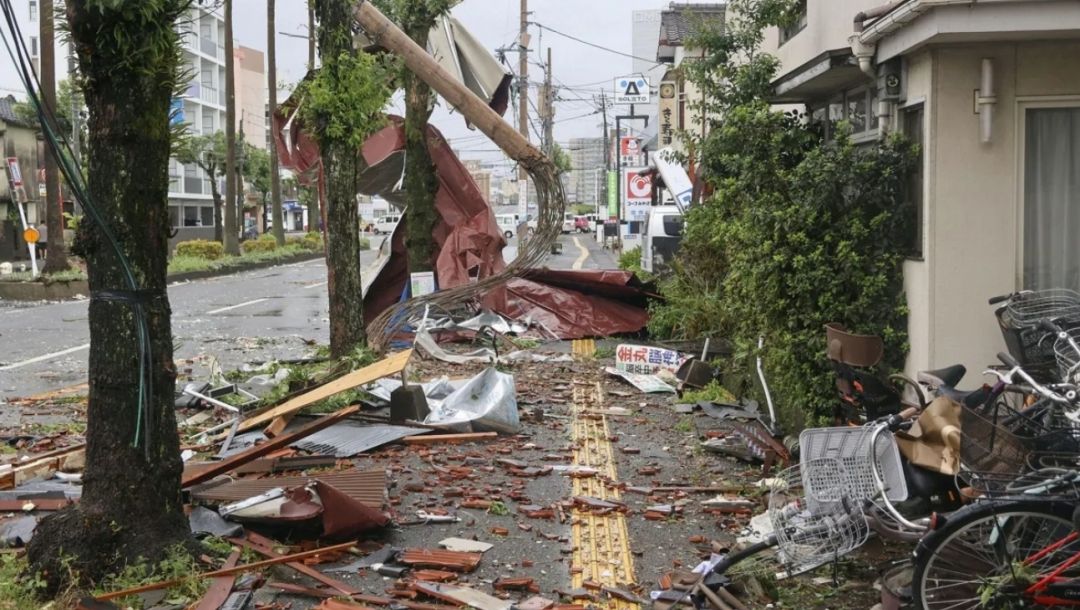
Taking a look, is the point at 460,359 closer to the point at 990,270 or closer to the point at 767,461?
the point at 767,461

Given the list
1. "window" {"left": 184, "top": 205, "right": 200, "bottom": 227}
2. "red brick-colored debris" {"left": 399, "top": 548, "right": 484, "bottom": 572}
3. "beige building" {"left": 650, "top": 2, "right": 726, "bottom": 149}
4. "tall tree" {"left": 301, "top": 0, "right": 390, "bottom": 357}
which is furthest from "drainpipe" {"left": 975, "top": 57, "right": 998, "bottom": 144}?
"window" {"left": 184, "top": 205, "right": 200, "bottom": 227}

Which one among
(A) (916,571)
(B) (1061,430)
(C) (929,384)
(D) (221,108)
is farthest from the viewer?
(D) (221,108)

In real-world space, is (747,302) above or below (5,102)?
below

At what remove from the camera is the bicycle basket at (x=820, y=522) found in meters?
→ 5.26

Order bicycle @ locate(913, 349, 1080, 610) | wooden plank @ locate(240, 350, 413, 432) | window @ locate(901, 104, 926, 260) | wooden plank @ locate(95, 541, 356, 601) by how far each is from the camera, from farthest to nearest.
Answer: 1. wooden plank @ locate(240, 350, 413, 432)
2. window @ locate(901, 104, 926, 260)
3. wooden plank @ locate(95, 541, 356, 601)
4. bicycle @ locate(913, 349, 1080, 610)

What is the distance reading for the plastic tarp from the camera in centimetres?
952

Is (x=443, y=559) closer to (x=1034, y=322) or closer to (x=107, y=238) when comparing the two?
(x=107, y=238)

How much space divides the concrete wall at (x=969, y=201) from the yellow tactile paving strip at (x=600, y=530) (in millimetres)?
2491

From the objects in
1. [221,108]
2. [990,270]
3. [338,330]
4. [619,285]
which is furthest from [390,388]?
[221,108]

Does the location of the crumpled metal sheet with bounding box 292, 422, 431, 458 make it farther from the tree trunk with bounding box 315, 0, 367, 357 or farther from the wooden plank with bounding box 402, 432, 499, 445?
the tree trunk with bounding box 315, 0, 367, 357

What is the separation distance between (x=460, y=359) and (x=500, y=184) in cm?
15798

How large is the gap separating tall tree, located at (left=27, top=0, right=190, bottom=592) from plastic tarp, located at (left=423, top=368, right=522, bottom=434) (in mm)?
3884

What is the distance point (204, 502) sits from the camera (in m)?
6.71

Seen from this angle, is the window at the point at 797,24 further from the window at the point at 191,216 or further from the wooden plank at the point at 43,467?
the window at the point at 191,216
